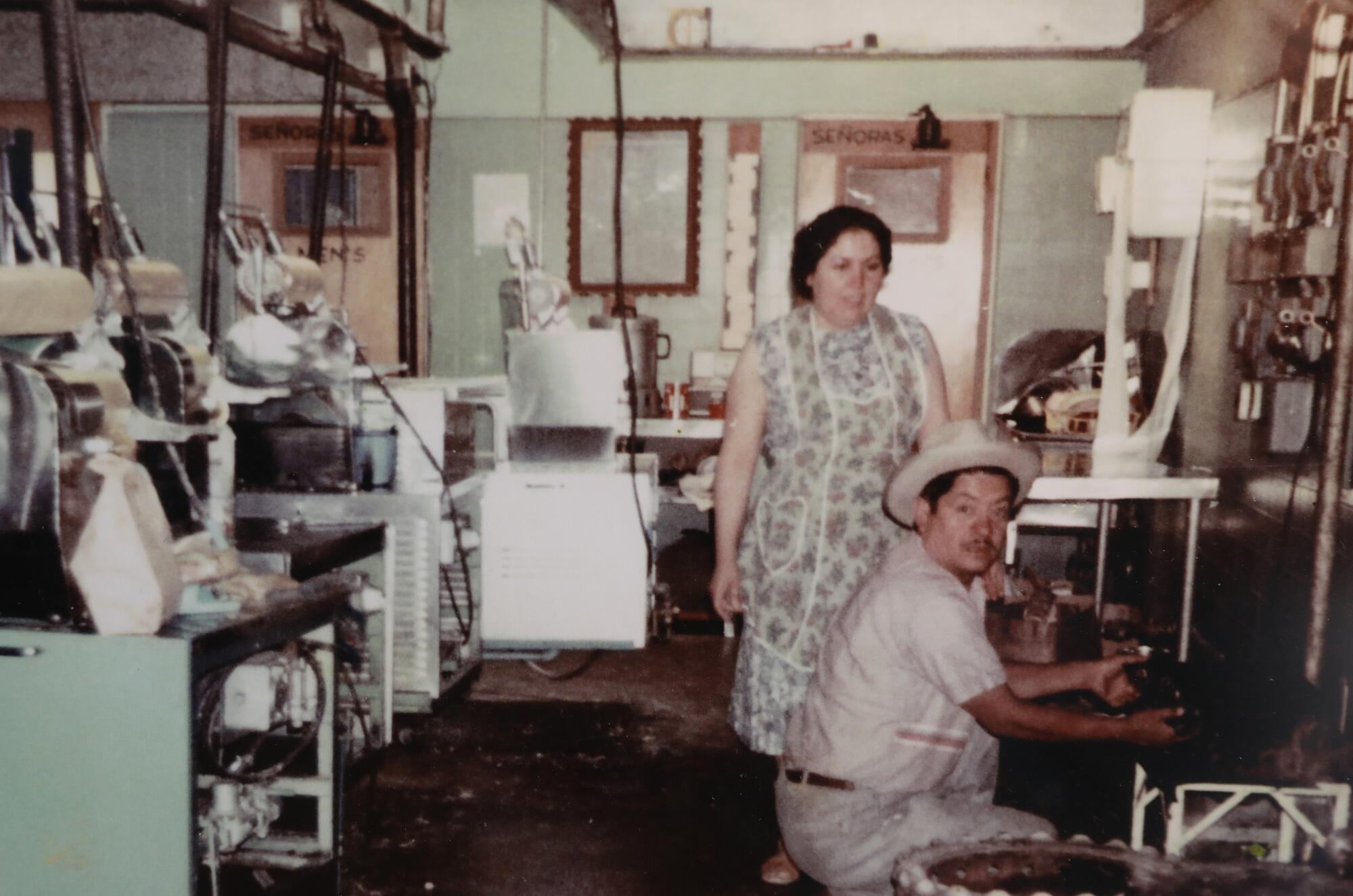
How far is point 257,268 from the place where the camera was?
325 cm

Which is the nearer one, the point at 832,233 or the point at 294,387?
the point at 832,233

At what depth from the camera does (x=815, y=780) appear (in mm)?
2141

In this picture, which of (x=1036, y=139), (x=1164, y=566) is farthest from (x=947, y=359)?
(x=1164, y=566)

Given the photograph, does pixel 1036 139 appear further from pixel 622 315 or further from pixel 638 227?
pixel 622 315

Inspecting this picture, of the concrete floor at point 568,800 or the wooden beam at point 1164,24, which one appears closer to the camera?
the concrete floor at point 568,800

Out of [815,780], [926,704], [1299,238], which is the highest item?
[1299,238]

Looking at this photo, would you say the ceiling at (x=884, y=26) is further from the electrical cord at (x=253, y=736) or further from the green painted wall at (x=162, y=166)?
the electrical cord at (x=253, y=736)

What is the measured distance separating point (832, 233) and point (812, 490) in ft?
2.07

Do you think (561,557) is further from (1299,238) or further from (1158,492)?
(1299,238)

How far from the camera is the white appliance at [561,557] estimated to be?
4297mm

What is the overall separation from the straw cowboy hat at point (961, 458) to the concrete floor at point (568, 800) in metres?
1.16

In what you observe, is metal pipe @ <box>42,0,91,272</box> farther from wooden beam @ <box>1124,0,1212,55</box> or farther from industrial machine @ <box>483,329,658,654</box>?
wooden beam @ <box>1124,0,1212,55</box>

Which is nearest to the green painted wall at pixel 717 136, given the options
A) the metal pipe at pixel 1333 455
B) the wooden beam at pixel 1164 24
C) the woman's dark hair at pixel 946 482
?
the wooden beam at pixel 1164 24

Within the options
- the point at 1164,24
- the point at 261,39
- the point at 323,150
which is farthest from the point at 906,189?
the point at 261,39
